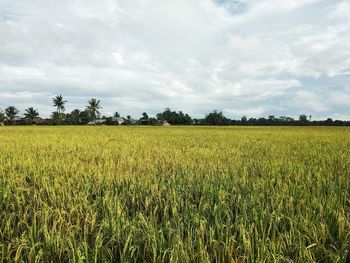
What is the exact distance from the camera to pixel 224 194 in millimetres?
3541

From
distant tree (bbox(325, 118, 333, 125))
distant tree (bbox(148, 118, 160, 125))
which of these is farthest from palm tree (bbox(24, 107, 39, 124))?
distant tree (bbox(325, 118, 333, 125))

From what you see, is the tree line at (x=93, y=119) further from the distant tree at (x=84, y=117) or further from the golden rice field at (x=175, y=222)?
the golden rice field at (x=175, y=222)

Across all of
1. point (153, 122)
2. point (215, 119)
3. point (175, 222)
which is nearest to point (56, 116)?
point (153, 122)

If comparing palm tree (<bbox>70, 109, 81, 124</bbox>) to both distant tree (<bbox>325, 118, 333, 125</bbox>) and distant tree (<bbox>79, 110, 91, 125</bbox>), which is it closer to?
distant tree (<bbox>79, 110, 91, 125</bbox>)

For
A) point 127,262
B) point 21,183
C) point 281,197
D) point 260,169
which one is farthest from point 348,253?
point 21,183

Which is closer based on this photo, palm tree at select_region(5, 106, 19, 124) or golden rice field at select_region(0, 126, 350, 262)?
golden rice field at select_region(0, 126, 350, 262)

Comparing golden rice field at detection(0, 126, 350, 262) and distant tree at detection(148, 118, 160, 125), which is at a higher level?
distant tree at detection(148, 118, 160, 125)

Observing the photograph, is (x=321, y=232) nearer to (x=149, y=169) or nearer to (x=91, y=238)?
(x=91, y=238)

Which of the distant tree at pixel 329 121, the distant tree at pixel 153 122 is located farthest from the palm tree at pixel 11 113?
the distant tree at pixel 329 121

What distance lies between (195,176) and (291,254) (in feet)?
9.18

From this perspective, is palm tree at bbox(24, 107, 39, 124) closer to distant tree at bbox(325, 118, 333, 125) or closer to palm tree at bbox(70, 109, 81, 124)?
palm tree at bbox(70, 109, 81, 124)

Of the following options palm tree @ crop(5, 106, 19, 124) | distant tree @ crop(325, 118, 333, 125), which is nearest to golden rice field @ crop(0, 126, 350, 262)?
distant tree @ crop(325, 118, 333, 125)

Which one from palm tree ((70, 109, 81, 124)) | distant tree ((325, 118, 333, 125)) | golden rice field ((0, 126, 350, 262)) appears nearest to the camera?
golden rice field ((0, 126, 350, 262))

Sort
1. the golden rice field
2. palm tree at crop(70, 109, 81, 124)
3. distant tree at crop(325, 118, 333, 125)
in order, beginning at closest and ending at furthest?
the golden rice field → distant tree at crop(325, 118, 333, 125) → palm tree at crop(70, 109, 81, 124)
